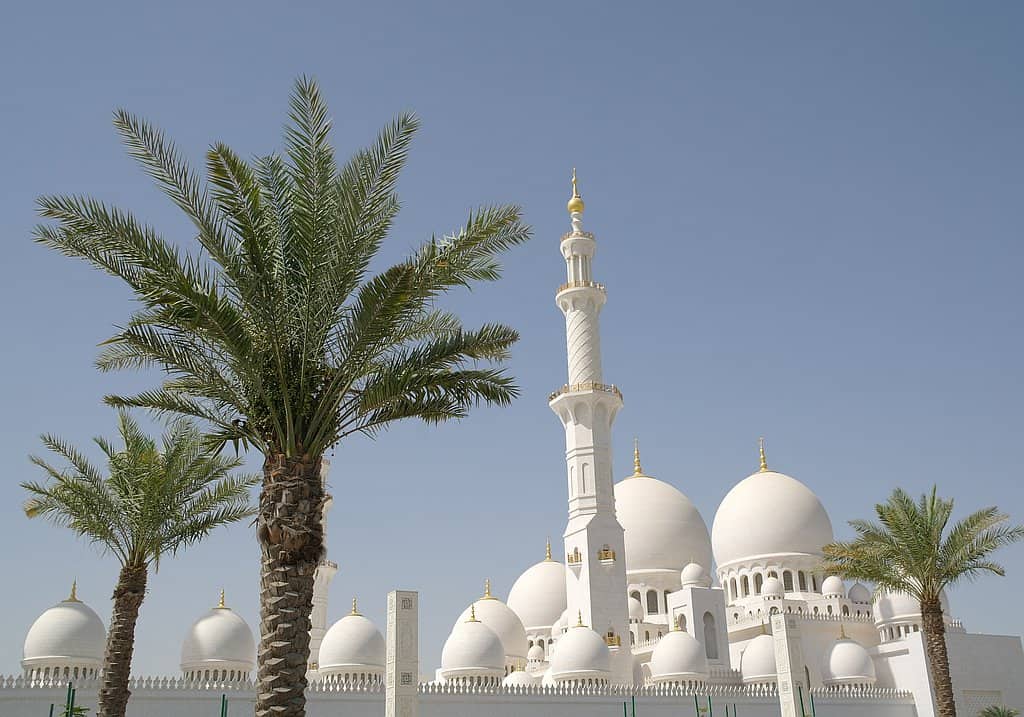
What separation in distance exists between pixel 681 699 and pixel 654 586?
11507 mm

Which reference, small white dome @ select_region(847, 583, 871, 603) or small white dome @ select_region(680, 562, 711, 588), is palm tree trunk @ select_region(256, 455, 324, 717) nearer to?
small white dome @ select_region(680, 562, 711, 588)

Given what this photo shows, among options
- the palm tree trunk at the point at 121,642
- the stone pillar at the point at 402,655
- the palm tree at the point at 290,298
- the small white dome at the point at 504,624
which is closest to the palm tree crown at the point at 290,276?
the palm tree at the point at 290,298

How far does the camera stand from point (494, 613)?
3756 cm

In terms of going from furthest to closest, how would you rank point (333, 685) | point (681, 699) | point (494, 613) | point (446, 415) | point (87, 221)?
point (494, 613) < point (681, 699) < point (333, 685) < point (446, 415) < point (87, 221)

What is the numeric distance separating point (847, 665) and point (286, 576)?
28483 mm

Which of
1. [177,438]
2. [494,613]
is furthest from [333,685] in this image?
[494,613]

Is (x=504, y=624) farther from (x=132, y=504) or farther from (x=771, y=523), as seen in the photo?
(x=132, y=504)

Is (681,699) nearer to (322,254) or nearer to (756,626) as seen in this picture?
(756,626)

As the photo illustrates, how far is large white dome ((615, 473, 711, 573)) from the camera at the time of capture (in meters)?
41.1

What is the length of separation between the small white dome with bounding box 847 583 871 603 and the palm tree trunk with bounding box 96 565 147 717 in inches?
1272

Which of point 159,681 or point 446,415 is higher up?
point 446,415

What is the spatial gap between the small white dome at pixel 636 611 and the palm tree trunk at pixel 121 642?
23398 mm

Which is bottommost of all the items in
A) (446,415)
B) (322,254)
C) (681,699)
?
(681,699)

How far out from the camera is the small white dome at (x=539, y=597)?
41750mm
